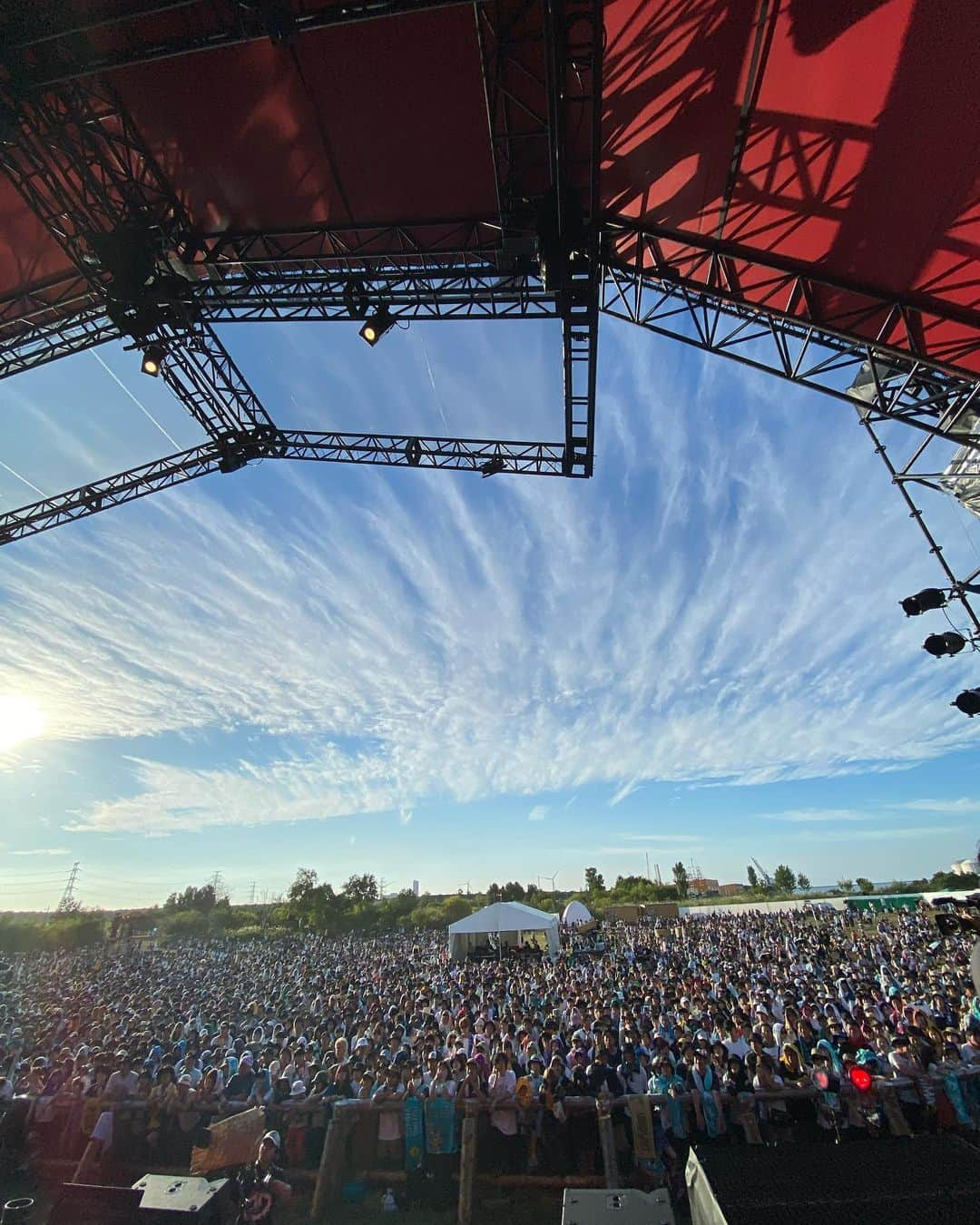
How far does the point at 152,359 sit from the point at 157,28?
3761 mm

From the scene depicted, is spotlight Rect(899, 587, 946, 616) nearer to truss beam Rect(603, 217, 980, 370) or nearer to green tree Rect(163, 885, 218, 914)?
truss beam Rect(603, 217, 980, 370)

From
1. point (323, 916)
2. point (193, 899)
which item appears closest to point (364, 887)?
point (323, 916)

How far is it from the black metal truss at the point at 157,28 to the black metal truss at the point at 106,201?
0.37m

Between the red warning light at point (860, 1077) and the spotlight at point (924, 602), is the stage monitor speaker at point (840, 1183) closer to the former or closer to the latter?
the red warning light at point (860, 1077)

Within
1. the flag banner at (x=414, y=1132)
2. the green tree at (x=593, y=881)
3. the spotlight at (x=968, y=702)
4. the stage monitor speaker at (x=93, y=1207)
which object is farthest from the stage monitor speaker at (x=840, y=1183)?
the green tree at (x=593, y=881)

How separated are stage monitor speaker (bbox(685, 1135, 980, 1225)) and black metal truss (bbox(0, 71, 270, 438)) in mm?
9454

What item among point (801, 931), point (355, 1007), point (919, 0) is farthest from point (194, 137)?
point (801, 931)

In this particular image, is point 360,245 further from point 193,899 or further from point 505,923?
point 193,899

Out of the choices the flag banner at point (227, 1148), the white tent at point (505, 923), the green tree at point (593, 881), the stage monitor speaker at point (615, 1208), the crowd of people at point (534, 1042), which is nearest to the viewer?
the stage monitor speaker at point (615, 1208)

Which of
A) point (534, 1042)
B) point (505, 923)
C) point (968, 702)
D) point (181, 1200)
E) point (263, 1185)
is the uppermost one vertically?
point (968, 702)

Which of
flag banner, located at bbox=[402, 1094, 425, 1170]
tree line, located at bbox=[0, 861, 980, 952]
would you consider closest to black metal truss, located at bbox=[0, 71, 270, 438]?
flag banner, located at bbox=[402, 1094, 425, 1170]

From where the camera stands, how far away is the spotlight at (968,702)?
8.66 m

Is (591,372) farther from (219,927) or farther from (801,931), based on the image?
(219,927)

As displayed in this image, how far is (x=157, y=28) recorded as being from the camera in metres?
5.55
